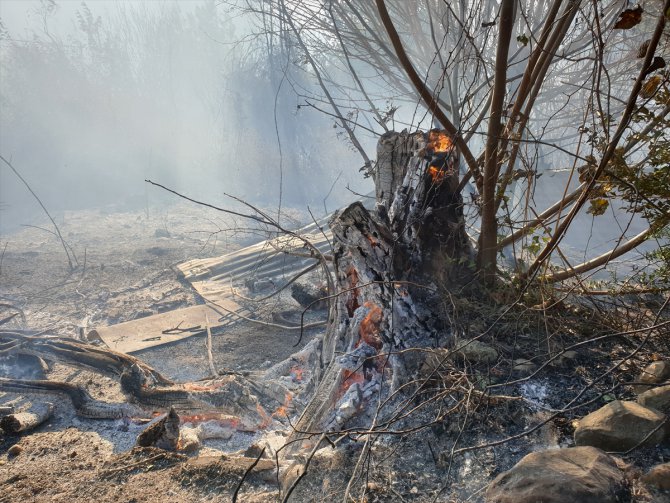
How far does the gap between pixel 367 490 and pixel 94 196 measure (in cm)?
2011

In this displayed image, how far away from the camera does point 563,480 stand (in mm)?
1592

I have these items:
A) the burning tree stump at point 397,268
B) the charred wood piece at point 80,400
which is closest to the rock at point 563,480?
the burning tree stump at point 397,268

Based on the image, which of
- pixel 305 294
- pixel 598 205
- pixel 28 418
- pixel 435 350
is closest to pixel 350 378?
pixel 435 350

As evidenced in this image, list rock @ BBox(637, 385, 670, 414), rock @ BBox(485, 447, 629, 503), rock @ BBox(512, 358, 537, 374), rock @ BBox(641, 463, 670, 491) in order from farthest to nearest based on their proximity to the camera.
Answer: rock @ BBox(512, 358, 537, 374) < rock @ BBox(637, 385, 670, 414) < rock @ BBox(641, 463, 670, 491) < rock @ BBox(485, 447, 629, 503)

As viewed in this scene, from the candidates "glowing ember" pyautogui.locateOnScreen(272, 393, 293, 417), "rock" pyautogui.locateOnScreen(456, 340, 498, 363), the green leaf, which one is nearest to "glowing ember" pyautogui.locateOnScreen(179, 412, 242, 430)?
"glowing ember" pyautogui.locateOnScreen(272, 393, 293, 417)

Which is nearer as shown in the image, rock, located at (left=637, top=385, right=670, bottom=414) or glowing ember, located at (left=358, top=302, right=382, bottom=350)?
rock, located at (left=637, top=385, right=670, bottom=414)

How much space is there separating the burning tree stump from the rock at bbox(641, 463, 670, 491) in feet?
4.53

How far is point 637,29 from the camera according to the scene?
667 cm

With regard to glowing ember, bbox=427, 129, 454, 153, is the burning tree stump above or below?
below

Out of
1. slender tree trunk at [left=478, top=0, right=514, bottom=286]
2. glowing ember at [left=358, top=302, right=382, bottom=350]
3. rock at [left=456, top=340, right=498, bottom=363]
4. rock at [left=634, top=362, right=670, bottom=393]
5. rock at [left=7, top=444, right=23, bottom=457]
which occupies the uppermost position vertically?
slender tree trunk at [left=478, top=0, right=514, bottom=286]

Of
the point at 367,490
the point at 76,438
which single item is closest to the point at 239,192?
the point at 76,438

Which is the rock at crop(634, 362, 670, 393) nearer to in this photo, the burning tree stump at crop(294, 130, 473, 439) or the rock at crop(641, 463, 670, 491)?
the rock at crop(641, 463, 670, 491)

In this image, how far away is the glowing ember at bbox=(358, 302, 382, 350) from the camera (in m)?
3.13

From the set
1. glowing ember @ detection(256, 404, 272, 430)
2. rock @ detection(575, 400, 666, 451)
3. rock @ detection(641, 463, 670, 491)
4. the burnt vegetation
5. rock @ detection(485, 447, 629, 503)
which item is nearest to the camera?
rock @ detection(485, 447, 629, 503)
